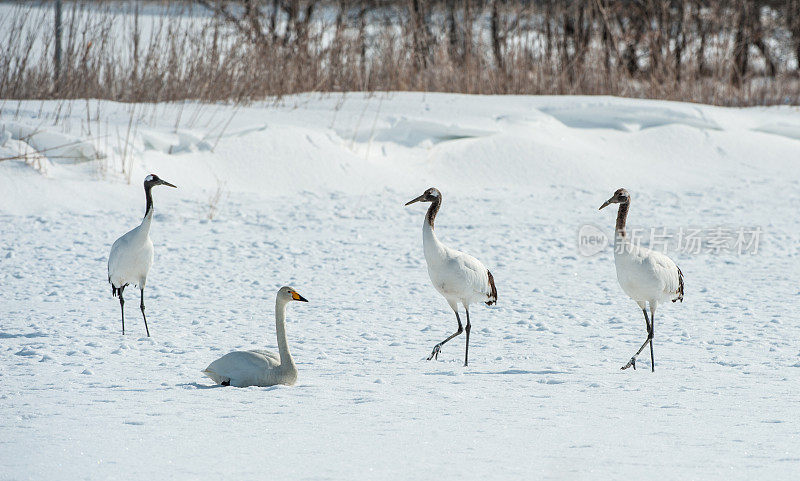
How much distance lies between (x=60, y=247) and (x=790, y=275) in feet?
19.1

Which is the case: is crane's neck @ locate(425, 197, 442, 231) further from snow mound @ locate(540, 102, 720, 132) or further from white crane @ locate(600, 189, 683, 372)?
snow mound @ locate(540, 102, 720, 132)

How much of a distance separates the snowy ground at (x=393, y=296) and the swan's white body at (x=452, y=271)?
392mm

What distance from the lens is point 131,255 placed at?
5.61m

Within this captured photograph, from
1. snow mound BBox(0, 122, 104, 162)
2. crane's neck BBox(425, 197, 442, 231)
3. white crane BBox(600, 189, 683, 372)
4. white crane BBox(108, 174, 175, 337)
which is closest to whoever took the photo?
white crane BBox(600, 189, 683, 372)

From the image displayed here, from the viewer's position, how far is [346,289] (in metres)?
6.88

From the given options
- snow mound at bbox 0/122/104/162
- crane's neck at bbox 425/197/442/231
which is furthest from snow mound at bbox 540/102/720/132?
crane's neck at bbox 425/197/442/231

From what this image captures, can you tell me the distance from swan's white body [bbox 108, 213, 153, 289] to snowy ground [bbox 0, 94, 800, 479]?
0.31 m

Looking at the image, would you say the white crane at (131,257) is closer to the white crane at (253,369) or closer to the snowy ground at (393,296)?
the snowy ground at (393,296)

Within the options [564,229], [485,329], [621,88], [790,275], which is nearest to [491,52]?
[621,88]

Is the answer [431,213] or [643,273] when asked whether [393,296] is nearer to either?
[431,213]

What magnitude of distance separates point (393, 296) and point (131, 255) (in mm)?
1910

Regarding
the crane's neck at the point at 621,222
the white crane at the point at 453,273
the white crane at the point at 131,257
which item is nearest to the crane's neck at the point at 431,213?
the white crane at the point at 453,273

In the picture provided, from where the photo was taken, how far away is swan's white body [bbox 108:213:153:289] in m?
5.60

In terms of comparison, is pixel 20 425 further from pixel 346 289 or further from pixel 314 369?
pixel 346 289
